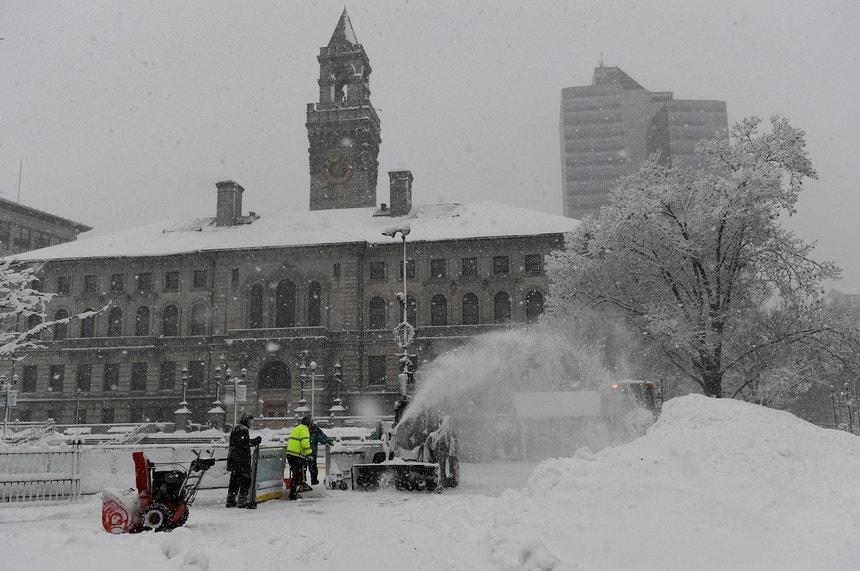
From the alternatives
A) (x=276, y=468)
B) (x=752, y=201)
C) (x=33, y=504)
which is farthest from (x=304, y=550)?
(x=752, y=201)

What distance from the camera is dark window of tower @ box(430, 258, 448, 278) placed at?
47625 millimetres

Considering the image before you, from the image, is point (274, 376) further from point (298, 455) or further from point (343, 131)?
point (298, 455)

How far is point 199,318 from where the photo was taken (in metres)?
50.1

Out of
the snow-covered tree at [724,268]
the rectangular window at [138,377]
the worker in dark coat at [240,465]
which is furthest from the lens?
the rectangular window at [138,377]

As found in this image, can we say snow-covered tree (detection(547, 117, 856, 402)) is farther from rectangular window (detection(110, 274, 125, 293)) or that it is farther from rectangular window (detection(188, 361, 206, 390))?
rectangular window (detection(110, 274, 125, 293))

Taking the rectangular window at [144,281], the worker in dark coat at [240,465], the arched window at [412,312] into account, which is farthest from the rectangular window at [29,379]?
the worker in dark coat at [240,465]

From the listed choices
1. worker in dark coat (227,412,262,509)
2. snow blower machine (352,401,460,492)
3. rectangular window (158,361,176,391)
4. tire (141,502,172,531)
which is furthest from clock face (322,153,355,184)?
tire (141,502,172,531)

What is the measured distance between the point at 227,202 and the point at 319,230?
8.66 meters

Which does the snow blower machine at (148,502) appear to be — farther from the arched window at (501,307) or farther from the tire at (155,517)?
the arched window at (501,307)

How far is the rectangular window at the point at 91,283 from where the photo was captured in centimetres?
5200

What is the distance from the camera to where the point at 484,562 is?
823cm

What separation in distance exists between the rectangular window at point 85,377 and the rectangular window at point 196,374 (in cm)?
776

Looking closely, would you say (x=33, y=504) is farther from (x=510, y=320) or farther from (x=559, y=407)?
(x=510, y=320)

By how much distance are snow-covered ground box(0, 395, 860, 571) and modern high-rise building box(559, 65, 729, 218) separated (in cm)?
13816
